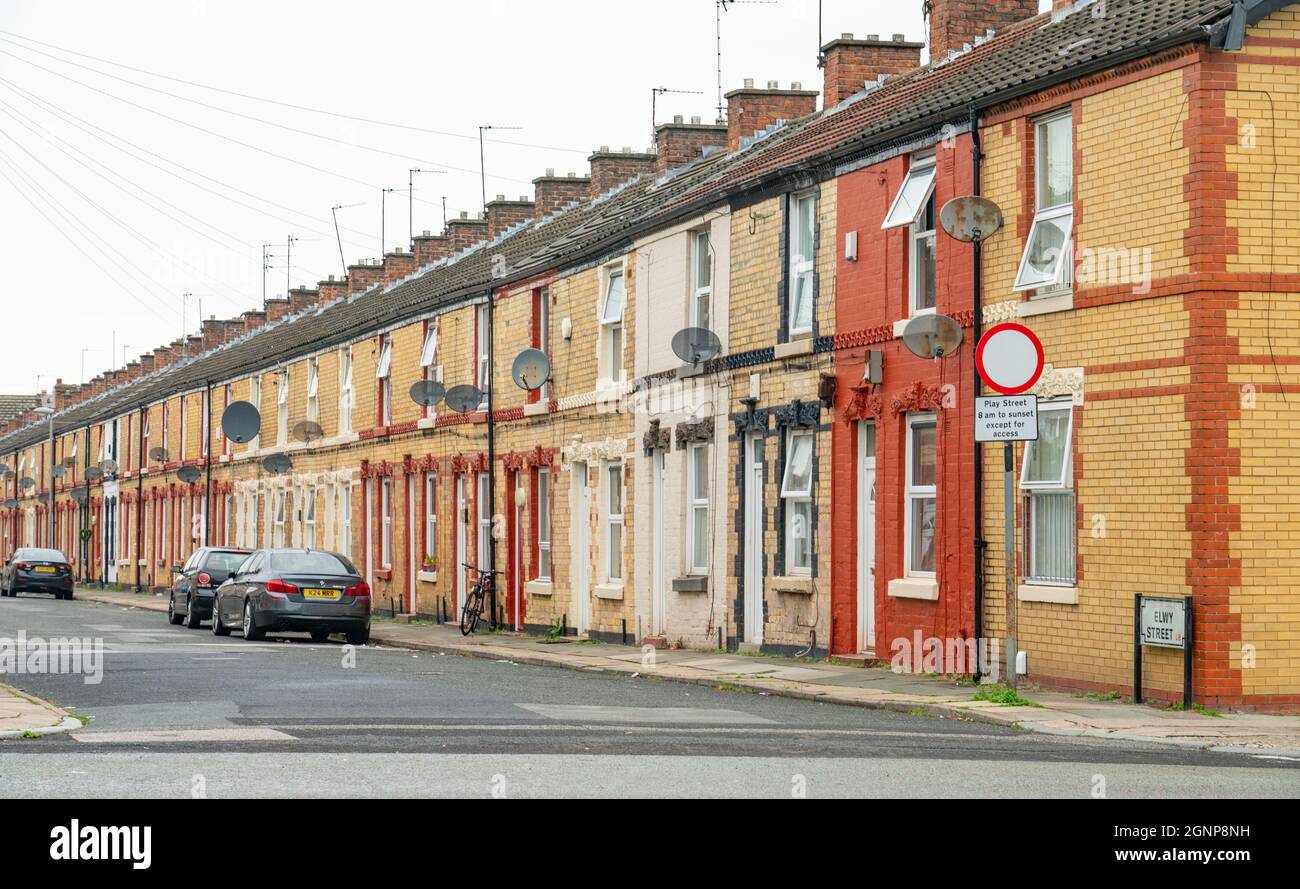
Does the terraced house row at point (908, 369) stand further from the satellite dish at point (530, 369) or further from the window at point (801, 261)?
the satellite dish at point (530, 369)

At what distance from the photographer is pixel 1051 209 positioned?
1864 centimetres

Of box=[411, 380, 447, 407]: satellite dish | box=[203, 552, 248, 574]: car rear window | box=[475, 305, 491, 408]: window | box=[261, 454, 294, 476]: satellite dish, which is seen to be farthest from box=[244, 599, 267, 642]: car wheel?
box=[261, 454, 294, 476]: satellite dish

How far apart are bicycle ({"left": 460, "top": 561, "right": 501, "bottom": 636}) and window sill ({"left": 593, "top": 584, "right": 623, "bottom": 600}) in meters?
3.13

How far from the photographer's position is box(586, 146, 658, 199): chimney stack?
3909cm

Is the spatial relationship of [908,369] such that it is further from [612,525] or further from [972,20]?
[612,525]

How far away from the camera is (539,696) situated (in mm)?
17500

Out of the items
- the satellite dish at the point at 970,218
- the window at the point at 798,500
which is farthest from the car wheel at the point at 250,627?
the satellite dish at the point at 970,218

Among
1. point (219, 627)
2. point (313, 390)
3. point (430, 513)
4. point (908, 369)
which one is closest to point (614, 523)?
point (219, 627)

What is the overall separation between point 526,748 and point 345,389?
32765mm

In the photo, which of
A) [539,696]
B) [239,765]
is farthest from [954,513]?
[239,765]

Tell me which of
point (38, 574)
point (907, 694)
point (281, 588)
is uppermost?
point (281, 588)

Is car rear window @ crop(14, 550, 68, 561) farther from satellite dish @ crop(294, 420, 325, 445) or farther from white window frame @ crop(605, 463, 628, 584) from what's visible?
white window frame @ crop(605, 463, 628, 584)

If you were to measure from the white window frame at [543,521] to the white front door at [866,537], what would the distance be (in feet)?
36.3
